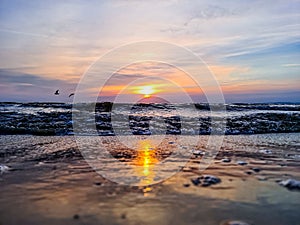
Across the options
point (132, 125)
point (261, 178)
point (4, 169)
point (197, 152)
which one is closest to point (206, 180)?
point (261, 178)

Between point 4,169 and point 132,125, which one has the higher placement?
point 132,125

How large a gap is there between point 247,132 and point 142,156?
32.6 feet

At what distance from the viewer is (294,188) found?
5180 millimetres

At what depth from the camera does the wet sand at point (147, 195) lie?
3.84m

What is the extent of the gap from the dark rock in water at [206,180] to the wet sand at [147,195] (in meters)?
0.12

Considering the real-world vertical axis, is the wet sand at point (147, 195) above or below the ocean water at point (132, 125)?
below

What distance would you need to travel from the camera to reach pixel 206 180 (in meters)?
5.70

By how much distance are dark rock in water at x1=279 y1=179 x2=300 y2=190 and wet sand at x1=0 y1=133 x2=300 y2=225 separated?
0.15m

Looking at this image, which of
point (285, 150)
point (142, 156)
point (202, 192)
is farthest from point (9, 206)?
point (285, 150)

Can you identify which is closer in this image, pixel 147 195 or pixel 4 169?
pixel 147 195

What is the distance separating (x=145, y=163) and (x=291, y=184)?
352cm

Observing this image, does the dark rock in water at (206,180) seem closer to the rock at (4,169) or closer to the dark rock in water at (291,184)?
the dark rock in water at (291,184)

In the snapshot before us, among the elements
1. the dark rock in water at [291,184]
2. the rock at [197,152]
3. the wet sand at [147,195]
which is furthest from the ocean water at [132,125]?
the dark rock in water at [291,184]

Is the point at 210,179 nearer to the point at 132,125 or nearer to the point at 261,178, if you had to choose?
the point at 261,178
